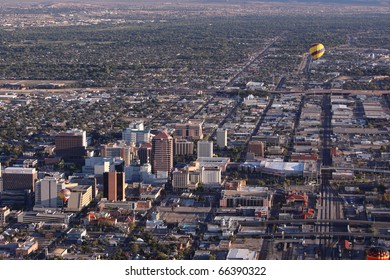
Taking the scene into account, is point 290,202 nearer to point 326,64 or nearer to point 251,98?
point 251,98

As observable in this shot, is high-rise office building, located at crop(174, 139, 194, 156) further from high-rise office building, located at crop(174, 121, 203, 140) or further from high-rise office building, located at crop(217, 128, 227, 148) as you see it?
high-rise office building, located at crop(174, 121, 203, 140)

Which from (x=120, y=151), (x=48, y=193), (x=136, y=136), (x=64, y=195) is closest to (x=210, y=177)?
(x=120, y=151)

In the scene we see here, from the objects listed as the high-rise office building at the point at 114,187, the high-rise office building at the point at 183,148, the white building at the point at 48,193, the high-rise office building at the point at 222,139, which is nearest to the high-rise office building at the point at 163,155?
the high-rise office building at the point at 183,148

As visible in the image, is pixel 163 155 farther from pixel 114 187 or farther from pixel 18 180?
pixel 18 180

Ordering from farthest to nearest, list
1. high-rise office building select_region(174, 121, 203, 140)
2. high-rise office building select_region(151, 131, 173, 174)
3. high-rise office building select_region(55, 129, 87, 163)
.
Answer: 1. high-rise office building select_region(174, 121, 203, 140)
2. high-rise office building select_region(55, 129, 87, 163)
3. high-rise office building select_region(151, 131, 173, 174)

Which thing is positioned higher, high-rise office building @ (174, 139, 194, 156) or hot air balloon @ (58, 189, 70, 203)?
hot air balloon @ (58, 189, 70, 203)

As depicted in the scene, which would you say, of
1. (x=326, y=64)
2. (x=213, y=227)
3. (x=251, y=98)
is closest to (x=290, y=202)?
(x=213, y=227)

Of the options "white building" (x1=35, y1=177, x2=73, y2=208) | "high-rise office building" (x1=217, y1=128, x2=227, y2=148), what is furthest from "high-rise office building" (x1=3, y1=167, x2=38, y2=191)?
"high-rise office building" (x1=217, y1=128, x2=227, y2=148)

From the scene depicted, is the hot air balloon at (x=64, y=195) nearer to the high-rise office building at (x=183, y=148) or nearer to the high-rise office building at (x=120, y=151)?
the high-rise office building at (x=120, y=151)
